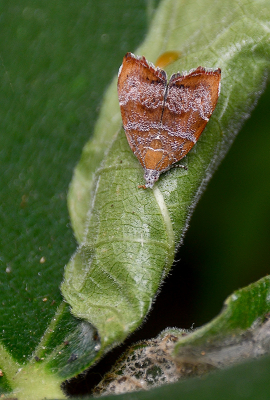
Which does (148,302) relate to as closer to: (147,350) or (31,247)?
(147,350)

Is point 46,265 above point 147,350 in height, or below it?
above

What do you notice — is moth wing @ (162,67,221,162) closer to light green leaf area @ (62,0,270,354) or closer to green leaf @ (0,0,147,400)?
light green leaf area @ (62,0,270,354)

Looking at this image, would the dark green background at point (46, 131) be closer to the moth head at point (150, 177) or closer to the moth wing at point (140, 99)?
the moth wing at point (140, 99)

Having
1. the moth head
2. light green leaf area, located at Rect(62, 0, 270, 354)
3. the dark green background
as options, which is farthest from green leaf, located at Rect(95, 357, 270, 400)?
the moth head

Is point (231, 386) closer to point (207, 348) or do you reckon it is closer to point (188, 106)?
point (207, 348)

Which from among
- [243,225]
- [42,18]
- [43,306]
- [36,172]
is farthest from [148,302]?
[42,18]

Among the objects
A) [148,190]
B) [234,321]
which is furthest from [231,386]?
[148,190]

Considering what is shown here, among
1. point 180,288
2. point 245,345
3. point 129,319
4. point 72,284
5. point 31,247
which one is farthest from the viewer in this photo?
point 180,288
